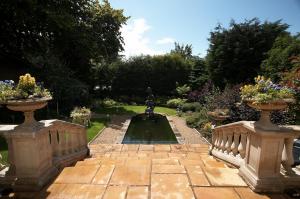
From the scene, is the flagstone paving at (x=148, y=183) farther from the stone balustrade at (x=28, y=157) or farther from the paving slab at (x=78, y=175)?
the stone balustrade at (x=28, y=157)

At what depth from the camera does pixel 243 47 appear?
672 inches

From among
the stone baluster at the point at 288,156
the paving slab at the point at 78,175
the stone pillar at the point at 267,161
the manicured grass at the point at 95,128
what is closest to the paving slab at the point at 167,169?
the paving slab at the point at 78,175

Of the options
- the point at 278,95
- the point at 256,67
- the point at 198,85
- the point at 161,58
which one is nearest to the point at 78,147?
the point at 278,95

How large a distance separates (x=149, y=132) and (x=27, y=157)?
357 inches

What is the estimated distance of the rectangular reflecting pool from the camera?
415 inches

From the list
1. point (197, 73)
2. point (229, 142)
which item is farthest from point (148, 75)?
point (229, 142)

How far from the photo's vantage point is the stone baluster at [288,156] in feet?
11.0

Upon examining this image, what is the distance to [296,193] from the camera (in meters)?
3.19

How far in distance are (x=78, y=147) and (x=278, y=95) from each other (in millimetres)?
4655

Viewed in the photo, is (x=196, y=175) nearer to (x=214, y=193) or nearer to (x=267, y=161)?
(x=214, y=193)

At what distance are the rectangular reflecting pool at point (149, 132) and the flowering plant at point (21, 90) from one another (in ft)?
23.1

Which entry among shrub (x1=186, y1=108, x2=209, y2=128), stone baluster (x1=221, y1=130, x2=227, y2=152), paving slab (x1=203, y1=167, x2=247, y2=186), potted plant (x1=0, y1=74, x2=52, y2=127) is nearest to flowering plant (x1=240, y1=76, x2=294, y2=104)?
paving slab (x1=203, y1=167, x2=247, y2=186)

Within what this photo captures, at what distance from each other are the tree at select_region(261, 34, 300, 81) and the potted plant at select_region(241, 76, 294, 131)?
9.95m

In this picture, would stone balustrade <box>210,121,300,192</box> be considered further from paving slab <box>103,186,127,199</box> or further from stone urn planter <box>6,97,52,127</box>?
stone urn planter <box>6,97,52,127</box>
